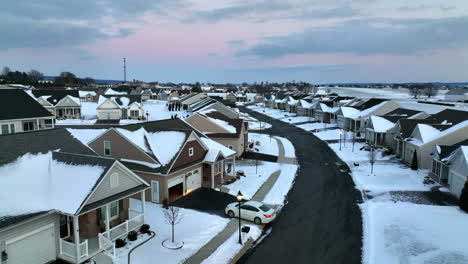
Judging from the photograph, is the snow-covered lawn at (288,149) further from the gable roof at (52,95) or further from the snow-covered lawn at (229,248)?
the gable roof at (52,95)

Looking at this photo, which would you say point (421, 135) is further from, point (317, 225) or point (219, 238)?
point (219, 238)

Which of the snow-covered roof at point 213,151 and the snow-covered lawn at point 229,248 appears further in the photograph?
the snow-covered roof at point 213,151

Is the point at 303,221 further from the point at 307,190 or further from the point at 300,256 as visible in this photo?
the point at 307,190

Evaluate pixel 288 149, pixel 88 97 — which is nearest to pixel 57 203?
pixel 288 149

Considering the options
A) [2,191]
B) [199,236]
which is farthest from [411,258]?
[2,191]

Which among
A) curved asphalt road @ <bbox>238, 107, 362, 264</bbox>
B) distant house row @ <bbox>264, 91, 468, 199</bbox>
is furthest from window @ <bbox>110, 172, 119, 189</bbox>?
distant house row @ <bbox>264, 91, 468, 199</bbox>

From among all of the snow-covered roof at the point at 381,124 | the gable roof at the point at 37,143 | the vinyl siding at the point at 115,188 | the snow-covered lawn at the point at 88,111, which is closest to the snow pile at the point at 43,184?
the vinyl siding at the point at 115,188
